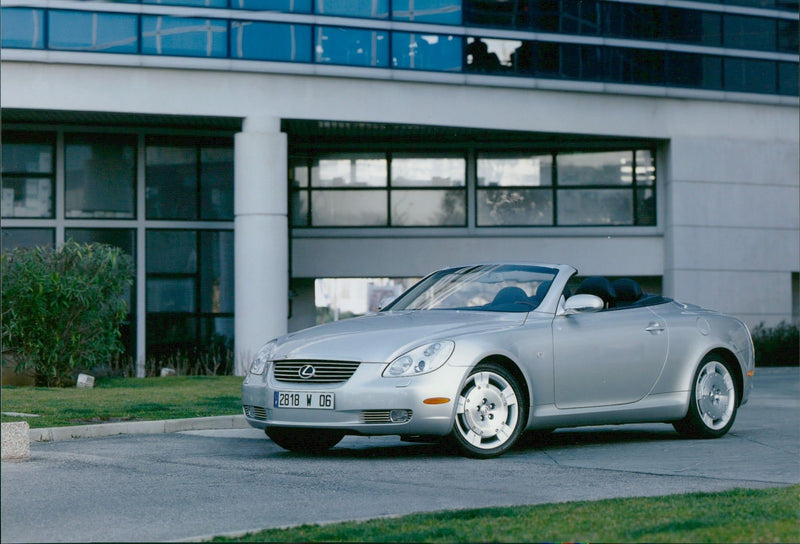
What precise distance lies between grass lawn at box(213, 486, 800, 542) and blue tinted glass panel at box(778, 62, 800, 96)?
26171 mm

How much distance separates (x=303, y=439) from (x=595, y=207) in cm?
2208

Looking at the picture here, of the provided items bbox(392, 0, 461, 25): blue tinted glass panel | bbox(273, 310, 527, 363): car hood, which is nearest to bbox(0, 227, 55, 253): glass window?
bbox(392, 0, 461, 25): blue tinted glass panel

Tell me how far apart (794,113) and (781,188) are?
1883 mm

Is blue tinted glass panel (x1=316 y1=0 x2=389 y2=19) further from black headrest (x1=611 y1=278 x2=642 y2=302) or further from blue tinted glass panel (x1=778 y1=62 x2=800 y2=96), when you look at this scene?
black headrest (x1=611 y1=278 x2=642 y2=302)

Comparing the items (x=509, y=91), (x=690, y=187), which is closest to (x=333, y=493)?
(x=509, y=91)

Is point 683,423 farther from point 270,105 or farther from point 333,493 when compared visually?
point 270,105

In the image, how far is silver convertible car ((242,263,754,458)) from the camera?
8.84 metres

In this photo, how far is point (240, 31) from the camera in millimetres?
25172

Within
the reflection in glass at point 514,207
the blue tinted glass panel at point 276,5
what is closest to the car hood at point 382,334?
the blue tinted glass panel at point 276,5

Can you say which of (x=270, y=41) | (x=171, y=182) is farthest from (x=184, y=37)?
(x=171, y=182)

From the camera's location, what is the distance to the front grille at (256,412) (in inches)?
367

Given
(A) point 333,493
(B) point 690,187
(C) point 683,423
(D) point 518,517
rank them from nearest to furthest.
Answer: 1. (D) point 518,517
2. (A) point 333,493
3. (C) point 683,423
4. (B) point 690,187

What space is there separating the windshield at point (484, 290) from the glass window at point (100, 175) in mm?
17999

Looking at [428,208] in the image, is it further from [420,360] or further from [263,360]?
[420,360]
